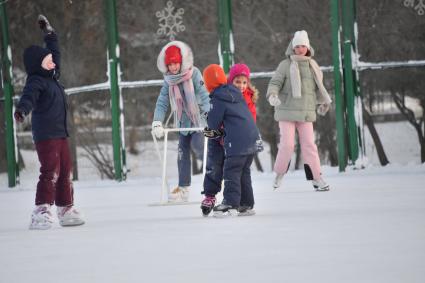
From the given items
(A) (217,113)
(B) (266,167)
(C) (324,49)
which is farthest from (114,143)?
(A) (217,113)

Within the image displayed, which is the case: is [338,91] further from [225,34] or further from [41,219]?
[41,219]

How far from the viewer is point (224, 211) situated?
720cm

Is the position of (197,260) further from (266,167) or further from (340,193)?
(266,167)

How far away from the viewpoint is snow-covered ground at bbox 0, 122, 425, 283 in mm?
4309

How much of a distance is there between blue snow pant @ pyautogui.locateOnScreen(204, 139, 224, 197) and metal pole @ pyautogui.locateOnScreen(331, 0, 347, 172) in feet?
14.2

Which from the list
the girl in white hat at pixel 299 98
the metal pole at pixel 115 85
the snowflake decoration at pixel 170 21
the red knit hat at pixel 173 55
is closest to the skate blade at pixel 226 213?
the red knit hat at pixel 173 55

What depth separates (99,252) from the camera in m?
5.30

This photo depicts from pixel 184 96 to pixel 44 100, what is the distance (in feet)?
6.66

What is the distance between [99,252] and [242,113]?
7.41 ft

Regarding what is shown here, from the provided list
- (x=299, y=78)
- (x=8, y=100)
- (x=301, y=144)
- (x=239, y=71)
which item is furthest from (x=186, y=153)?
(x=8, y=100)

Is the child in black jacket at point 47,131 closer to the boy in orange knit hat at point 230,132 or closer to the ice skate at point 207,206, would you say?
the ice skate at point 207,206

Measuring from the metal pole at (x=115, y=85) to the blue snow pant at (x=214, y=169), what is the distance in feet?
16.8

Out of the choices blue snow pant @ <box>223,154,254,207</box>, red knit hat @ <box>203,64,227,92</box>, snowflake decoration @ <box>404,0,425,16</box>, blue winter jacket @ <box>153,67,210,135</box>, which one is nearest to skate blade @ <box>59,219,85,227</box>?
blue snow pant @ <box>223,154,254,207</box>

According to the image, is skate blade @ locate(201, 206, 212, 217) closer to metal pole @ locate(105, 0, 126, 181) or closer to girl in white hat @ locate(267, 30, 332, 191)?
girl in white hat @ locate(267, 30, 332, 191)
